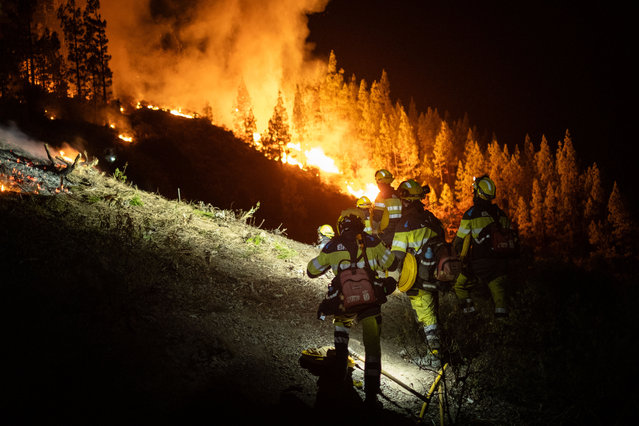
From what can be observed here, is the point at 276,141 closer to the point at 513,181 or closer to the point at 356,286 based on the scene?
the point at 513,181

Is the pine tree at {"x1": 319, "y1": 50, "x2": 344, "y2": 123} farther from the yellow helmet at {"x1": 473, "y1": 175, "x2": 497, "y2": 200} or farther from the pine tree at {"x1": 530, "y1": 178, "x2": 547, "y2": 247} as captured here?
the yellow helmet at {"x1": 473, "y1": 175, "x2": 497, "y2": 200}

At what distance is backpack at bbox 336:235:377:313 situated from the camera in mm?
4117

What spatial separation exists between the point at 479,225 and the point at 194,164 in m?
27.9

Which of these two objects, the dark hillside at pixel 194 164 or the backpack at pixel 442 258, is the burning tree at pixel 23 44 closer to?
the dark hillside at pixel 194 164

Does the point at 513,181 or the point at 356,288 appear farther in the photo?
the point at 513,181

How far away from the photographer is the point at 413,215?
19.5 feet

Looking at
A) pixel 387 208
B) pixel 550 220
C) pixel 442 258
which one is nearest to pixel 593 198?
pixel 550 220

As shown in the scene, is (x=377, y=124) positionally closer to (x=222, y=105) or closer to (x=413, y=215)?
(x=222, y=105)

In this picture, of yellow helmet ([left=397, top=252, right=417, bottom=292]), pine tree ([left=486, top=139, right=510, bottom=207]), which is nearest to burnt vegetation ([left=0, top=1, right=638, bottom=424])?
yellow helmet ([left=397, top=252, right=417, bottom=292])

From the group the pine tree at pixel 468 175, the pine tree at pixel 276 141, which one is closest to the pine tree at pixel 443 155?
the pine tree at pixel 468 175

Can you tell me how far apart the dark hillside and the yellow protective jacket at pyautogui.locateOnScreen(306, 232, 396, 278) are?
60.7 ft

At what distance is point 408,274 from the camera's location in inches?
197

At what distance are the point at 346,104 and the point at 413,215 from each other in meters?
53.2

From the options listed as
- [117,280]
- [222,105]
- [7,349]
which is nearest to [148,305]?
[117,280]
